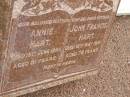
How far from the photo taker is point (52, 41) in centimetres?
232

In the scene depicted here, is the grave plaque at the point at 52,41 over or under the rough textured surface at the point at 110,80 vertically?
over

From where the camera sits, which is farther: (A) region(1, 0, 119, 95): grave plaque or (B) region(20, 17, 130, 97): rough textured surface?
(B) region(20, 17, 130, 97): rough textured surface

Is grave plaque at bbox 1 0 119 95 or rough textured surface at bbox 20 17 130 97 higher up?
grave plaque at bbox 1 0 119 95

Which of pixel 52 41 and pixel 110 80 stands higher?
pixel 52 41

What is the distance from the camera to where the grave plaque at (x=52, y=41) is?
2113 mm

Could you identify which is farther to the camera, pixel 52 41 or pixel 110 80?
pixel 110 80

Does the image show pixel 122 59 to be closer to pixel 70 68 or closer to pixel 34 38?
pixel 70 68

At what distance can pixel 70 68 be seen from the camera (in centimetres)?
260

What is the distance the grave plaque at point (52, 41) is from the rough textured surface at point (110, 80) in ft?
0.60

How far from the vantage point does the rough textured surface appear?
110 inches

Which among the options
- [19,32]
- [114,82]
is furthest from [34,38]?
[114,82]

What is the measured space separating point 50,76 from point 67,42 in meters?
0.27

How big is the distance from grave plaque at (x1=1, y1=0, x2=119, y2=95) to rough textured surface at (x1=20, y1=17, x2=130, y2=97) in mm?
184

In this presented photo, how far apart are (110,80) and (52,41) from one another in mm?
970
